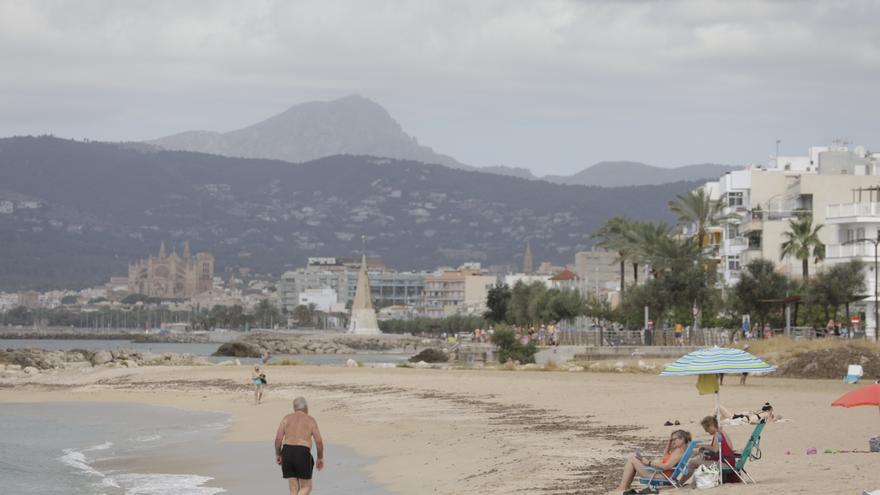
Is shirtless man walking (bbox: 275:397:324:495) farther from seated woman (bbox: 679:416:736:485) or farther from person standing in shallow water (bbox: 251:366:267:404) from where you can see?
person standing in shallow water (bbox: 251:366:267:404)

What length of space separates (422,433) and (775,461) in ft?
32.8

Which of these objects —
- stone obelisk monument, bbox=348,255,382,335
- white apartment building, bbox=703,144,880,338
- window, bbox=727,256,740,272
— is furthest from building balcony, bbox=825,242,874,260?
stone obelisk monument, bbox=348,255,382,335

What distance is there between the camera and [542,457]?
760 inches

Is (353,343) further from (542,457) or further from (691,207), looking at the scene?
(542,457)

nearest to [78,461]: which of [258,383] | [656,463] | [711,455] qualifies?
[258,383]

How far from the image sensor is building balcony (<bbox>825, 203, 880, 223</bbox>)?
6141 centimetres

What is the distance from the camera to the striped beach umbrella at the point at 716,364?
16.0 metres

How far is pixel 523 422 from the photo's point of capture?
2583 centimetres

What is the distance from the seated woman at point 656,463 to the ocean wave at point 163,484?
25.0 feet

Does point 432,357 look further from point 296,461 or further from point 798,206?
point 296,461

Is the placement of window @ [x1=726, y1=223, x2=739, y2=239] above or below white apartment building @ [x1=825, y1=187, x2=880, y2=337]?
above

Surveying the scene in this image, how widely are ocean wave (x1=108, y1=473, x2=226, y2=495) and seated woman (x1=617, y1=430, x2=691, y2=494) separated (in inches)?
300

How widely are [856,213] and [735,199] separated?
23797mm

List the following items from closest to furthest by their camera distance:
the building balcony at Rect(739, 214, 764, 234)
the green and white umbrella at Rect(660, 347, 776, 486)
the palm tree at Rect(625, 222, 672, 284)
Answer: the green and white umbrella at Rect(660, 347, 776, 486), the palm tree at Rect(625, 222, 672, 284), the building balcony at Rect(739, 214, 764, 234)
